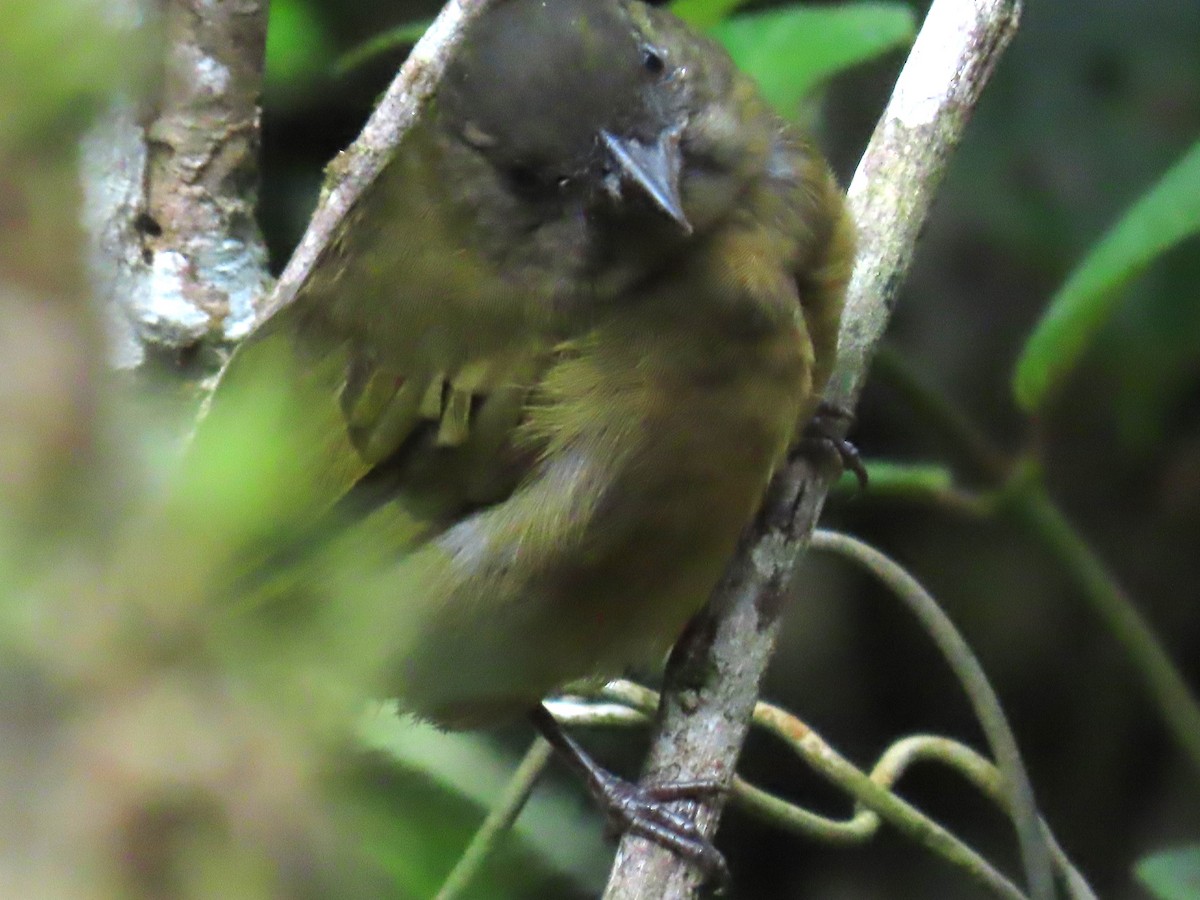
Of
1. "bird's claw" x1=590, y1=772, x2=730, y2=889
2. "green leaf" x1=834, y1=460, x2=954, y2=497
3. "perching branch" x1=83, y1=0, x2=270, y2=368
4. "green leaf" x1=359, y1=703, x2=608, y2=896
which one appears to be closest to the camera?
"green leaf" x1=359, y1=703, x2=608, y2=896

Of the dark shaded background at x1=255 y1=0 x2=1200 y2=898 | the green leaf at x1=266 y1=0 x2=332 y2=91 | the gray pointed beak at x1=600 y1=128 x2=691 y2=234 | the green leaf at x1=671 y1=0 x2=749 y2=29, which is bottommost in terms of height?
the dark shaded background at x1=255 y1=0 x2=1200 y2=898

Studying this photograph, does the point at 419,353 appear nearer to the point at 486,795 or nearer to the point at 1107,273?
the point at 486,795

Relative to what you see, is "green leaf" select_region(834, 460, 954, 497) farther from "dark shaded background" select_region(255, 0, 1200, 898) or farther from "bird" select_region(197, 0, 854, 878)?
"dark shaded background" select_region(255, 0, 1200, 898)

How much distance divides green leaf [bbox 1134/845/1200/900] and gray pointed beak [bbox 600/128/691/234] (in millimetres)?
933

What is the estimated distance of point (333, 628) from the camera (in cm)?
46

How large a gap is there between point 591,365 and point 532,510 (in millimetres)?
165

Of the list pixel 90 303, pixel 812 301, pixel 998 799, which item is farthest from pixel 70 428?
pixel 998 799

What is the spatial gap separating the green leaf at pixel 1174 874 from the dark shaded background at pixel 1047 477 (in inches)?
43.4

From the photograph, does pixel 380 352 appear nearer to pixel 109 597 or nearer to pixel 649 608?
pixel 649 608

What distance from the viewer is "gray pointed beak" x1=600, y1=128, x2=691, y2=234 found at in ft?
5.22

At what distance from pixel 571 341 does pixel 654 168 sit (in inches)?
8.0

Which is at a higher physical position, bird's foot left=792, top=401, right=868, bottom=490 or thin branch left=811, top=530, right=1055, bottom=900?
bird's foot left=792, top=401, right=868, bottom=490

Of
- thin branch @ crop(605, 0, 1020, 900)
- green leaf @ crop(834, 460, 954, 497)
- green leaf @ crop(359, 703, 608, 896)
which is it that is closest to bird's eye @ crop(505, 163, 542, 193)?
thin branch @ crop(605, 0, 1020, 900)

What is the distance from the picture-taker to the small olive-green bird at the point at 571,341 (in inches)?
64.9
